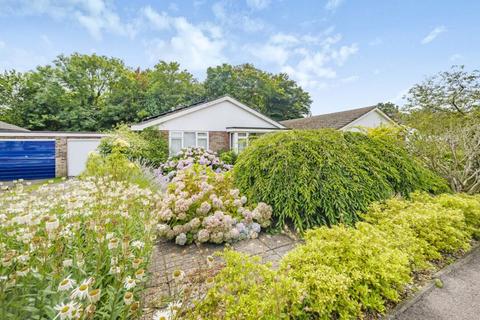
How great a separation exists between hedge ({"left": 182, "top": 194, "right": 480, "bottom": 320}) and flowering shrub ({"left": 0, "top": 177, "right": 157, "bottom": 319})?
557 millimetres

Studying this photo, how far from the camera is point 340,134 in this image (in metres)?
4.80

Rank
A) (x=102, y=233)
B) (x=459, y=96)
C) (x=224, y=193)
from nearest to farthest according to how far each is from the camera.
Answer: (x=102, y=233), (x=224, y=193), (x=459, y=96)

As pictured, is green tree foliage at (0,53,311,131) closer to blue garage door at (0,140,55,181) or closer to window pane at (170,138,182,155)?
blue garage door at (0,140,55,181)

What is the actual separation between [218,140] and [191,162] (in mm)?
5601

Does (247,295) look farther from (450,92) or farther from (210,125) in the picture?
(450,92)

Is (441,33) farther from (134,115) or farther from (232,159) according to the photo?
(134,115)

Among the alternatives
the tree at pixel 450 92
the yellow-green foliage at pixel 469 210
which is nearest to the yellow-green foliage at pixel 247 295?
the yellow-green foliage at pixel 469 210

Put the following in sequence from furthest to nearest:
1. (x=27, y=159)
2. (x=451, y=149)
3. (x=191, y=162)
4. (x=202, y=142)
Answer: (x=202, y=142)
(x=27, y=159)
(x=191, y=162)
(x=451, y=149)

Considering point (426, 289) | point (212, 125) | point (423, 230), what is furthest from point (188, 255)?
point (212, 125)

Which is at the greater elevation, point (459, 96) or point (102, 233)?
point (459, 96)

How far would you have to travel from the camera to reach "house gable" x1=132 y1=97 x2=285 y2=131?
11.1 meters

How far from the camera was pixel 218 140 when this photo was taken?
12430 millimetres

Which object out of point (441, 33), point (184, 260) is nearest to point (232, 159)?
point (184, 260)

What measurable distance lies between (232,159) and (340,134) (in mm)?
6709
